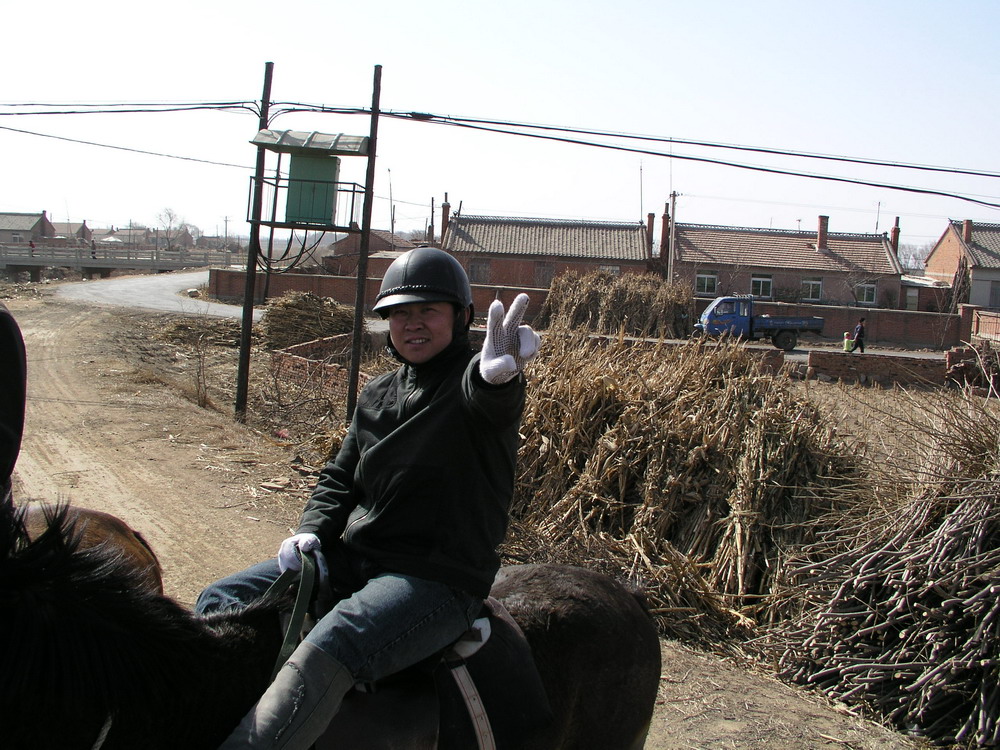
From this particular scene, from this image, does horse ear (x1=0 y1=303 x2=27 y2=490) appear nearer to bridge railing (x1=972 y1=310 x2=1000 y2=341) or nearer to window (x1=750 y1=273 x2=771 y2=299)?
bridge railing (x1=972 y1=310 x2=1000 y2=341)

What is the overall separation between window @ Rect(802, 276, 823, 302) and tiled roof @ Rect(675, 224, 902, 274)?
0.72 m

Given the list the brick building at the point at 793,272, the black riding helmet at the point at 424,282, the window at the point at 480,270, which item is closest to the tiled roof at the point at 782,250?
the brick building at the point at 793,272

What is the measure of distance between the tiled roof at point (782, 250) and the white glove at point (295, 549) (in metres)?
51.1

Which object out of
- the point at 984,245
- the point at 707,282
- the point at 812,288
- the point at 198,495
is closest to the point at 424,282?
the point at 198,495

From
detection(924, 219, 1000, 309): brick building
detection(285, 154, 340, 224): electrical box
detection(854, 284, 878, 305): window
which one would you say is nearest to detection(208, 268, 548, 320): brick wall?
detection(285, 154, 340, 224): electrical box

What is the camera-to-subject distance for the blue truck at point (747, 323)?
107 feet

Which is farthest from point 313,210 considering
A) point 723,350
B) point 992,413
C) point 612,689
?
point 612,689

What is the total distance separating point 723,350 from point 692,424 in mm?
1833

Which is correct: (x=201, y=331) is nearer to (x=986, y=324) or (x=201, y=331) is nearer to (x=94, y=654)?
(x=94, y=654)

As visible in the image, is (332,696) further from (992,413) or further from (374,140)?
(374,140)

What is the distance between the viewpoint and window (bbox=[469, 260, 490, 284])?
50.8 metres

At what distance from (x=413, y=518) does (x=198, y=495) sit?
709 centimetres

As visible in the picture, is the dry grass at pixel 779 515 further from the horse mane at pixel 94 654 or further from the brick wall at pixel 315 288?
the brick wall at pixel 315 288

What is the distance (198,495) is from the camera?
8719 mm
